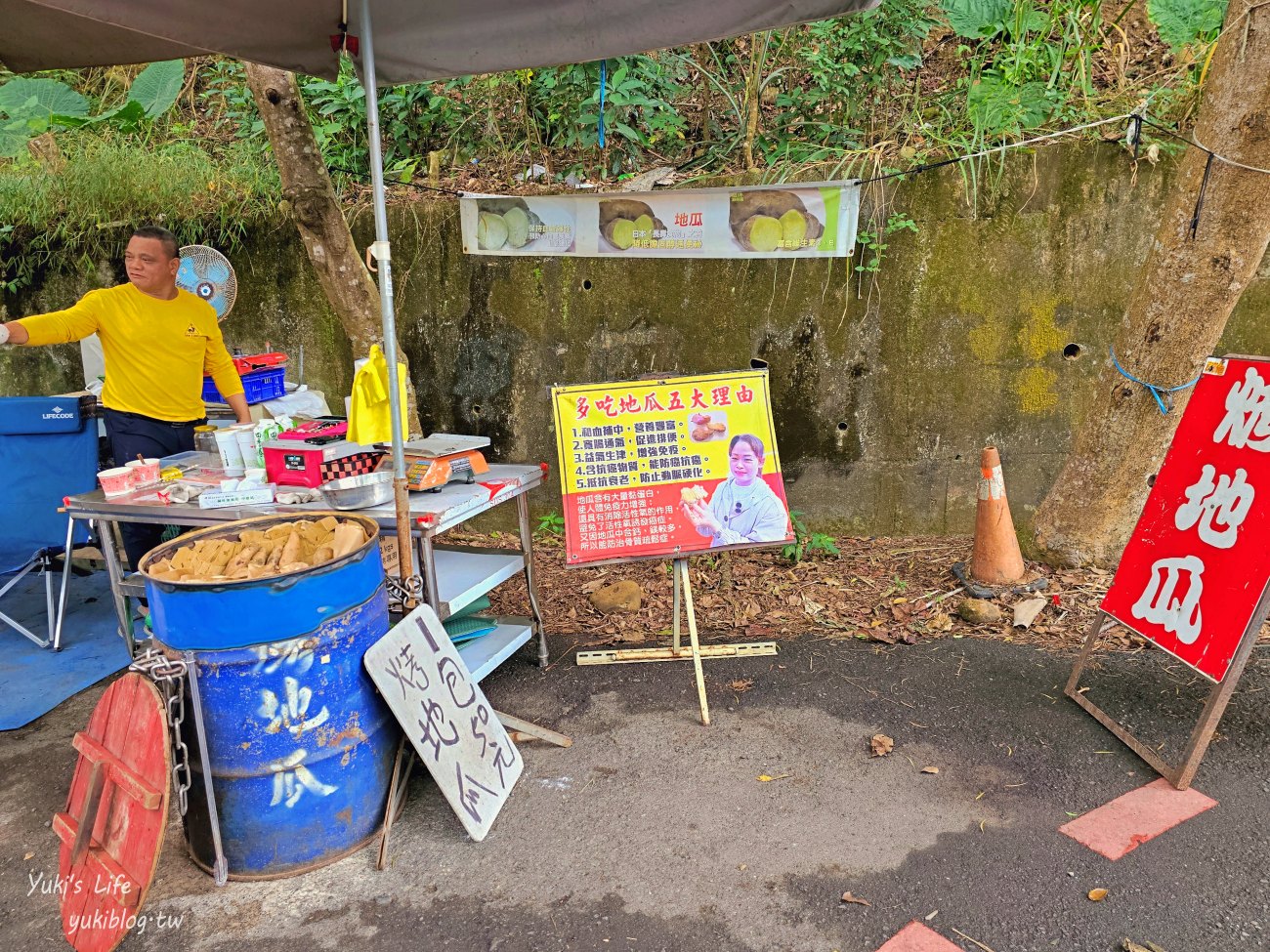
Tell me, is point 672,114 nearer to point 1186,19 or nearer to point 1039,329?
point 1039,329

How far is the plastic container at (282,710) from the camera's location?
8.32ft

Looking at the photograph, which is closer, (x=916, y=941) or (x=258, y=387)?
(x=916, y=941)

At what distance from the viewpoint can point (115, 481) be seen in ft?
11.9

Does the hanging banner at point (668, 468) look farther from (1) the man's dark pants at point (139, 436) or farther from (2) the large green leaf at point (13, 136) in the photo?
(2) the large green leaf at point (13, 136)

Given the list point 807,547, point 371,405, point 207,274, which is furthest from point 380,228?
point 807,547

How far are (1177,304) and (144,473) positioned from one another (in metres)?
5.08

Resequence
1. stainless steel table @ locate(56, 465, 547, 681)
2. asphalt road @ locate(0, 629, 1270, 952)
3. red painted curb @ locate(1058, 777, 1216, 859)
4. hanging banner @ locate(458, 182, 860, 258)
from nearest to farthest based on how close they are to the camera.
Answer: asphalt road @ locate(0, 629, 1270, 952) < red painted curb @ locate(1058, 777, 1216, 859) < stainless steel table @ locate(56, 465, 547, 681) < hanging banner @ locate(458, 182, 860, 258)

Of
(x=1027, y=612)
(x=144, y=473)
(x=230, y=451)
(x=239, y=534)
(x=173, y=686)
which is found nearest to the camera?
(x=173, y=686)

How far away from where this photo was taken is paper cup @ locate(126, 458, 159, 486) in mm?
3713

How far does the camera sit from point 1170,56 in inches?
235

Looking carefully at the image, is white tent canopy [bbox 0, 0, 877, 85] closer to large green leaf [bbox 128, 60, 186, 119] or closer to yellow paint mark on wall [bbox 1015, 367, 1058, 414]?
yellow paint mark on wall [bbox 1015, 367, 1058, 414]

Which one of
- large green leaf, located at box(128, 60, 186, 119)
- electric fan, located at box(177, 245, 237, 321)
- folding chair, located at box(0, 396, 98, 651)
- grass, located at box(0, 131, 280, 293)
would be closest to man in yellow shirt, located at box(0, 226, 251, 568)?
folding chair, located at box(0, 396, 98, 651)

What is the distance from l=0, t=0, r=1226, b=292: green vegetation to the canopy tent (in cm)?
192

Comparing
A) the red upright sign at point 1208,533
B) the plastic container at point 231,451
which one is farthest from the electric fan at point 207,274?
the red upright sign at point 1208,533
